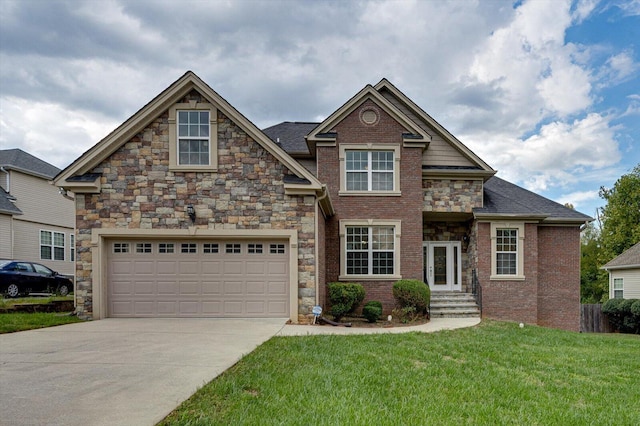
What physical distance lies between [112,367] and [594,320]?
21.8 meters

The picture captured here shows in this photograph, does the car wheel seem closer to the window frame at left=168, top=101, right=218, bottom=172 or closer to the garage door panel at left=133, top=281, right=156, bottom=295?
the garage door panel at left=133, top=281, right=156, bottom=295

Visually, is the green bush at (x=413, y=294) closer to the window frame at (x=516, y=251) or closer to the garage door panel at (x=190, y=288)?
the window frame at (x=516, y=251)

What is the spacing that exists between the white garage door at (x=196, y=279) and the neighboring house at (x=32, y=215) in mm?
11623

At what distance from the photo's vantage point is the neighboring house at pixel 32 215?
20.2 meters

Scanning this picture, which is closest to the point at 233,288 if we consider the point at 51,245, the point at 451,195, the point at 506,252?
the point at 451,195

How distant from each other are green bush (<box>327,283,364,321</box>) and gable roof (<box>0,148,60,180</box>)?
17843mm

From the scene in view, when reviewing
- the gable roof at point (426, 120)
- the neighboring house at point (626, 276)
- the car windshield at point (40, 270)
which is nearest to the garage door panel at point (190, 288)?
the car windshield at point (40, 270)

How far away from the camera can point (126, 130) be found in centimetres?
1109

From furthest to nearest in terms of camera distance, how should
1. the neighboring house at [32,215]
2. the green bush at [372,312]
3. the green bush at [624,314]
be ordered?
the neighboring house at [32,215], the green bush at [624,314], the green bush at [372,312]

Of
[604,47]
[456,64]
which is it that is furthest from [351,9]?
[604,47]

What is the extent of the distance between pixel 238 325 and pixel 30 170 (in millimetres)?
17805

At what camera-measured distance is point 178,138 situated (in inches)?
448

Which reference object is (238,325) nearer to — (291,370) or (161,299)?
(161,299)

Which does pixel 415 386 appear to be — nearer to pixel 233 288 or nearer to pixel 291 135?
pixel 233 288
